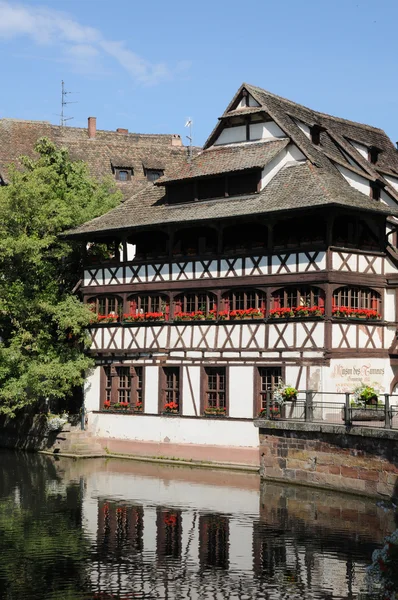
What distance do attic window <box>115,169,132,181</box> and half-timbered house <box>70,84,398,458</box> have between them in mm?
14501

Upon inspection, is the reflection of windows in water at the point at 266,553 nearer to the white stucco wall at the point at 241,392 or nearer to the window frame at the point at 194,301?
the white stucco wall at the point at 241,392

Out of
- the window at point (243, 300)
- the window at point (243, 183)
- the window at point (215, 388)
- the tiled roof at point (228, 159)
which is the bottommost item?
the window at point (215, 388)

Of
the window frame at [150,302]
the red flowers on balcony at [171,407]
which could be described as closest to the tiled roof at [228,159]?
the window frame at [150,302]

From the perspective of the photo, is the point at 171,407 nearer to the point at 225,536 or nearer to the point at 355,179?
the point at 355,179

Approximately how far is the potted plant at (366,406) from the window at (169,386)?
8968 millimetres

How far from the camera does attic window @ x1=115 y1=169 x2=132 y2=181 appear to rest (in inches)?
2303

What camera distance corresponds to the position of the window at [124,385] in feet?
137

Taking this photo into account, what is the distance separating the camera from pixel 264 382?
37.9 m

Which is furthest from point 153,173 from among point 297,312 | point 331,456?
point 331,456

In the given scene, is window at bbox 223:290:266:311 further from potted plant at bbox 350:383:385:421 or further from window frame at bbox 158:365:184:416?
potted plant at bbox 350:383:385:421

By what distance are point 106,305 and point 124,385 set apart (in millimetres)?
3212

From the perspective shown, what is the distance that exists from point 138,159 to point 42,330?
1982 cm

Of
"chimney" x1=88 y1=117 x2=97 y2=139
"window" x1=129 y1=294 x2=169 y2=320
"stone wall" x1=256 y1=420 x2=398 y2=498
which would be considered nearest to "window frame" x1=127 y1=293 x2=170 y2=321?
"window" x1=129 y1=294 x2=169 y2=320

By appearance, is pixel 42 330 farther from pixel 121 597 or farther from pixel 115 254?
pixel 121 597
